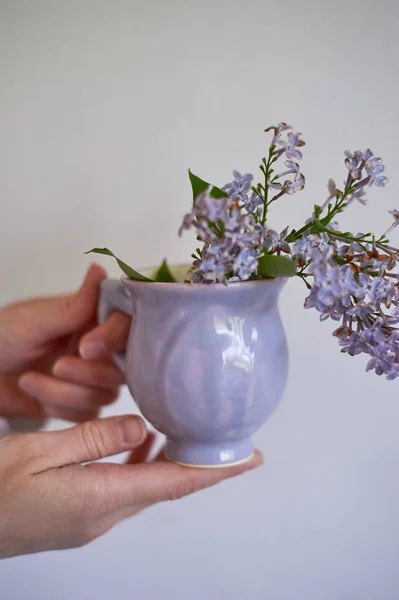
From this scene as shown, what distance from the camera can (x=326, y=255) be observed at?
0.37 m

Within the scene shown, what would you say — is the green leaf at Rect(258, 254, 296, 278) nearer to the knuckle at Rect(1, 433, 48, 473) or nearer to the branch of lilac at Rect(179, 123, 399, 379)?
the branch of lilac at Rect(179, 123, 399, 379)

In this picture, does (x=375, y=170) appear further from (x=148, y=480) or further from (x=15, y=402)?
(x=15, y=402)

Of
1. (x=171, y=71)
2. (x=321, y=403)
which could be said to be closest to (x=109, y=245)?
(x=171, y=71)

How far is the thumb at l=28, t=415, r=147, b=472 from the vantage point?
Result: 19.8 inches

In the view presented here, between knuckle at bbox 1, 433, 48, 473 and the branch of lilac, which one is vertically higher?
the branch of lilac

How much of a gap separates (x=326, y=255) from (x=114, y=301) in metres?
0.26

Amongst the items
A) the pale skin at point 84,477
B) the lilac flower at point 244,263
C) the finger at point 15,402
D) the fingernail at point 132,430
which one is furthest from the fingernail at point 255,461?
the finger at point 15,402

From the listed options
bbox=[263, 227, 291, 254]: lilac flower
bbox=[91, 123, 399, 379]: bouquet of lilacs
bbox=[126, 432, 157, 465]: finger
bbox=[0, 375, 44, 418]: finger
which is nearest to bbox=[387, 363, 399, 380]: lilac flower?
bbox=[91, 123, 399, 379]: bouquet of lilacs

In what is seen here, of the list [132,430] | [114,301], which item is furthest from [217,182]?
[132,430]

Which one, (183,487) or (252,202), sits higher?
(252,202)

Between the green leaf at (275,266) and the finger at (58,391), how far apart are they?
1.05 ft

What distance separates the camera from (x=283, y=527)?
0.74 m

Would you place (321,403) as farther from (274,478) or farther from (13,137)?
(13,137)

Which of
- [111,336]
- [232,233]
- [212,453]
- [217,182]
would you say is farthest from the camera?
[217,182]
